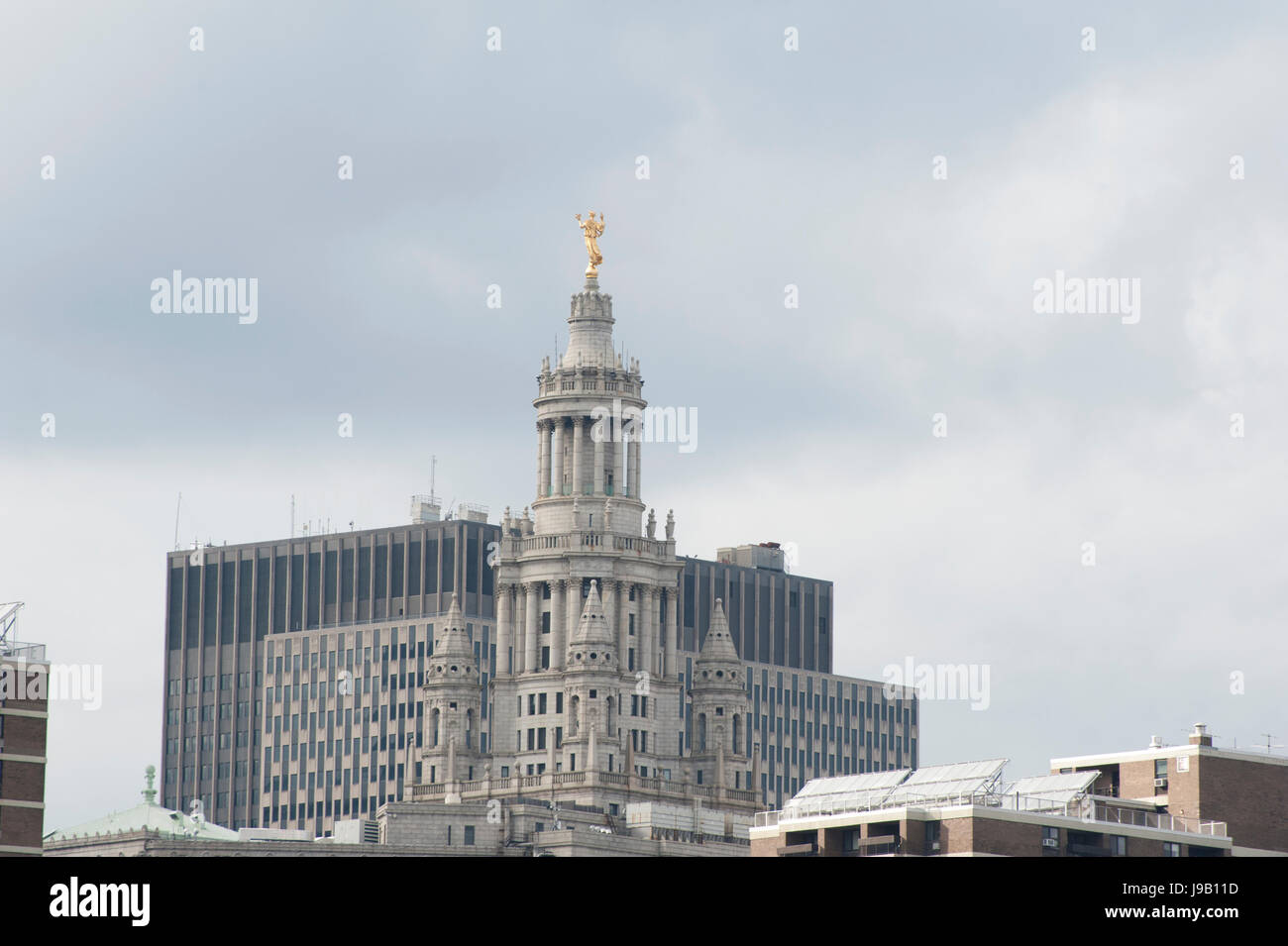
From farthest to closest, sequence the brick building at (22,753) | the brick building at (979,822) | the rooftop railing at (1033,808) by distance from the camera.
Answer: the rooftop railing at (1033,808) → the brick building at (979,822) → the brick building at (22,753)

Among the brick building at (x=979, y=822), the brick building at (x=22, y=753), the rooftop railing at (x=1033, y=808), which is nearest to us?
the brick building at (x=22, y=753)

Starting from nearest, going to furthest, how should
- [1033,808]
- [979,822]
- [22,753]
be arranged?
[22,753] < [979,822] < [1033,808]

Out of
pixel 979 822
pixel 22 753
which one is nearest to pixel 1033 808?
pixel 979 822

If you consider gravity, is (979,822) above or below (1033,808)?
below

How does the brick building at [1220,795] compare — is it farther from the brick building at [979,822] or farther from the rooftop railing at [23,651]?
the rooftop railing at [23,651]

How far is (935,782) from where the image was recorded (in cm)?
18988

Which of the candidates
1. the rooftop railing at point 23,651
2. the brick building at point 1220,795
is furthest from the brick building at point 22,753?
the brick building at point 1220,795

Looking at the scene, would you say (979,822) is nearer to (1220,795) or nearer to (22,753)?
(1220,795)
